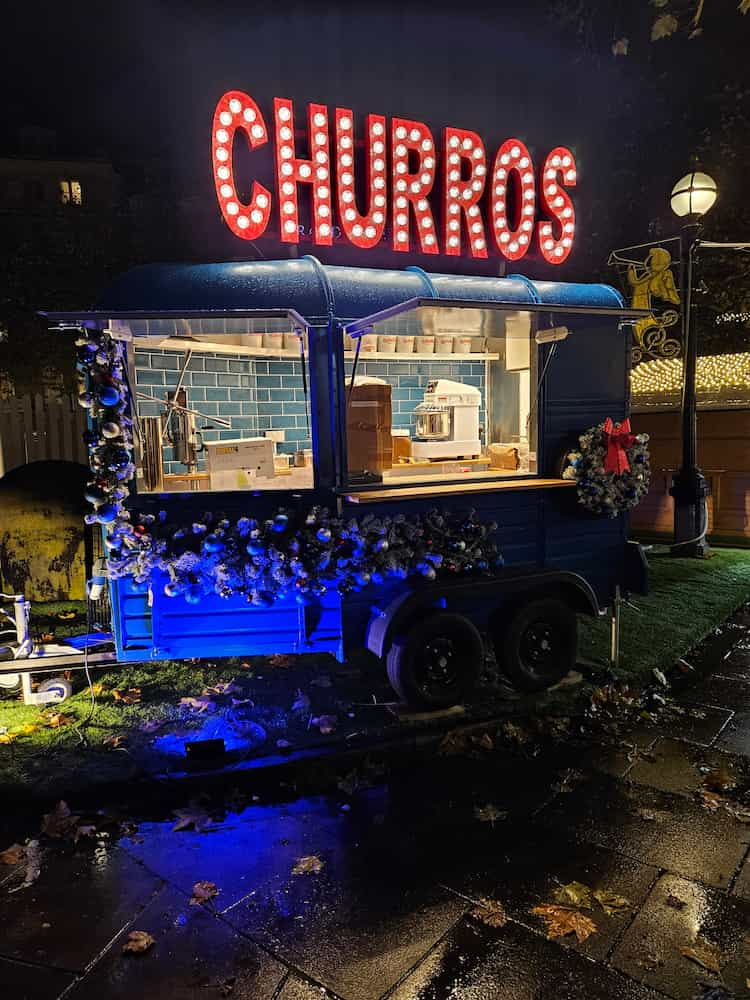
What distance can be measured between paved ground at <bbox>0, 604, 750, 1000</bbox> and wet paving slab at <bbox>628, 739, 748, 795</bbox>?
0.06 ft

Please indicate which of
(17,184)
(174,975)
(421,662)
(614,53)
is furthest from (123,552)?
(17,184)

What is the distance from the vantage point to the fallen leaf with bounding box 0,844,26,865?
4125mm

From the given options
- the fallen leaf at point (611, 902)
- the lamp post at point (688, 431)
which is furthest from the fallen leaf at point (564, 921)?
the lamp post at point (688, 431)

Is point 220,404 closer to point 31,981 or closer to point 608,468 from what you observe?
point 608,468

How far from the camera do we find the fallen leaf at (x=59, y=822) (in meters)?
4.42

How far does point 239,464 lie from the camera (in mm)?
6473

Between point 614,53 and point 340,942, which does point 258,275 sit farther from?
point 340,942

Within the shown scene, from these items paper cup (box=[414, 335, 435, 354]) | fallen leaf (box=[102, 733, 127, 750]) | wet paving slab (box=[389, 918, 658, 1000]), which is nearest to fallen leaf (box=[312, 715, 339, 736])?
fallen leaf (box=[102, 733, 127, 750])

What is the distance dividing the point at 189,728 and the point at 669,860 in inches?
155

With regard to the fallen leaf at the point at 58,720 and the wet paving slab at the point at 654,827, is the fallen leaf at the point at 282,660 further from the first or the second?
the wet paving slab at the point at 654,827

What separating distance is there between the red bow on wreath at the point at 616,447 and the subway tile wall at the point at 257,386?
3.52 metres

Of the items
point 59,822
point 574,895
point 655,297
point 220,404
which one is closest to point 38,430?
point 220,404

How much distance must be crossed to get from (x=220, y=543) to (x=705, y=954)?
Answer: 449cm

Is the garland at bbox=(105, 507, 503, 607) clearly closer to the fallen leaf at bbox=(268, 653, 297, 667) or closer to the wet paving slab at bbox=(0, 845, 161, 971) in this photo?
the fallen leaf at bbox=(268, 653, 297, 667)
